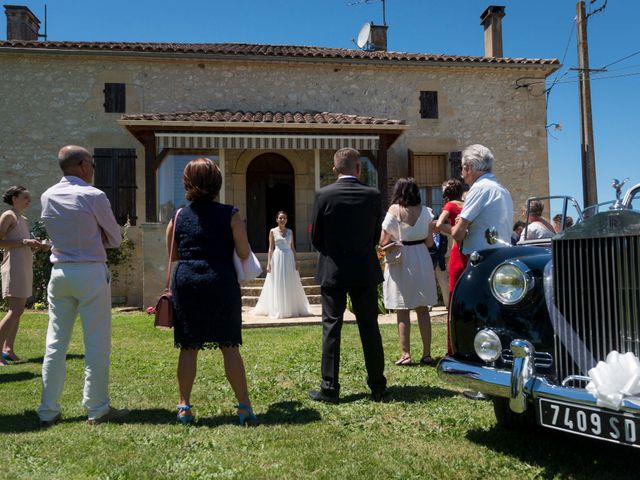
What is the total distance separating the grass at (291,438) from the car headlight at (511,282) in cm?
82

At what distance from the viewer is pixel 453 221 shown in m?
4.79

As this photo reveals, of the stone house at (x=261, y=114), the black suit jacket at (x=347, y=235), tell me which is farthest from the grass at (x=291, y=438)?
the stone house at (x=261, y=114)

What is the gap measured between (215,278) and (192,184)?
1.98ft

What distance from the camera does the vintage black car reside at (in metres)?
2.41

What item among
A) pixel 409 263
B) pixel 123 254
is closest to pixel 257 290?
pixel 123 254

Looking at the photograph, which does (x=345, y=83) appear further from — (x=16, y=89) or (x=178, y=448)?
(x=178, y=448)

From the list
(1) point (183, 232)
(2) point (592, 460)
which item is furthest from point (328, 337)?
(2) point (592, 460)

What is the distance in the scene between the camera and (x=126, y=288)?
13.4 meters

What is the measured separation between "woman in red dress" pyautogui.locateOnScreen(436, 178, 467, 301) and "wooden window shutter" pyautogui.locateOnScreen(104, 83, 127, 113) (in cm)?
1123

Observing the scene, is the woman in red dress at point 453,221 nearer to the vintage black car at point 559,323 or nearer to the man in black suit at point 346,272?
the man in black suit at point 346,272

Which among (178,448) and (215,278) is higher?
(215,278)

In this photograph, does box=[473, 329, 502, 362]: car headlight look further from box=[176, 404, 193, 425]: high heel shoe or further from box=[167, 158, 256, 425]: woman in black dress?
box=[176, 404, 193, 425]: high heel shoe

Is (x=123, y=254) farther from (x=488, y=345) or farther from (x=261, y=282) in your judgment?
(x=488, y=345)

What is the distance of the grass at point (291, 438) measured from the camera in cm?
277
